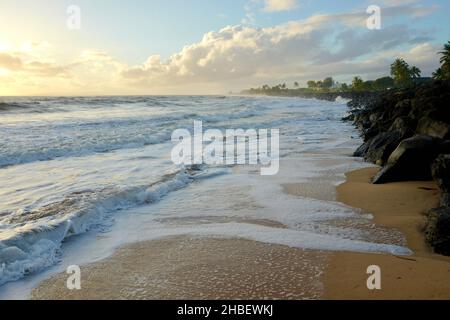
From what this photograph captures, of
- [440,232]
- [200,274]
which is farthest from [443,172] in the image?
[200,274]

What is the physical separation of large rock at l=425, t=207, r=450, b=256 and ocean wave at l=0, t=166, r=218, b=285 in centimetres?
480

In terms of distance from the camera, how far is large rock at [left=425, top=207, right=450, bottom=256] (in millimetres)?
4887

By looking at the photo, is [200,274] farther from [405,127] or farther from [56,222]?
[405,127]

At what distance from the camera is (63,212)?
21.8 feet

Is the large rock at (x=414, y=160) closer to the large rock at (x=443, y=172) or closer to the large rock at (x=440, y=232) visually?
the large rock at (x=443, y=172)

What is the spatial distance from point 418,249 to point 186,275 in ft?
9.88

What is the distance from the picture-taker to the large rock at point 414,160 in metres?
8.32

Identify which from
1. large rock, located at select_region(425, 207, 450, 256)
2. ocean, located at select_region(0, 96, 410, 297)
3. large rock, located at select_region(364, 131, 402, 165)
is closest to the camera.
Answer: large rock, located at select_region(425, 207, 450, 256)
